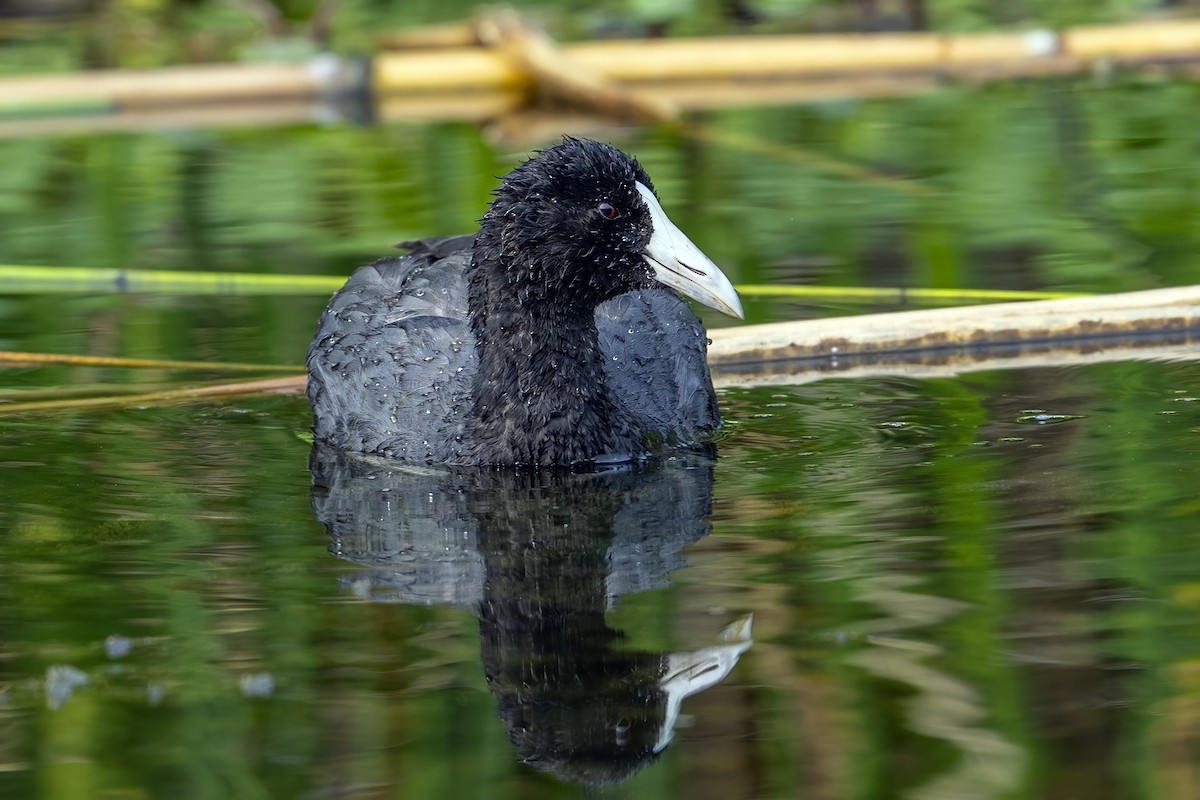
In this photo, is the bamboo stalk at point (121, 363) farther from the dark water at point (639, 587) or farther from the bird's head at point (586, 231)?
the bird's head at point (586, 231)

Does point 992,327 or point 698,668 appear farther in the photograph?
point 992,327

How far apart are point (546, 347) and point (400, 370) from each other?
41cm

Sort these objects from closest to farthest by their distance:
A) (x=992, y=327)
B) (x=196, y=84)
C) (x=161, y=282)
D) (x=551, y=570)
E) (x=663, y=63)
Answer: (x=551, y=570) → (x=992, y=327) → (x=161, y=282) → (x=196, y=84) → (x=663, y=63)

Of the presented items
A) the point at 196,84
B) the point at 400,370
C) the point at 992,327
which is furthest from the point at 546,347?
the point at 196,84

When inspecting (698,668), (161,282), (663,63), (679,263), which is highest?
(663,63)

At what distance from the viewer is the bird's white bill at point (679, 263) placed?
436cm

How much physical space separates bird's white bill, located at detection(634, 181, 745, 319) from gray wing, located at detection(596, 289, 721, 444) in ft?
0.97

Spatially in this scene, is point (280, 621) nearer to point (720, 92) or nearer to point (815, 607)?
point (815, 607)

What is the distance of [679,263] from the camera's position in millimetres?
4410

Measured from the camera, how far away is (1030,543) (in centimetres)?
355

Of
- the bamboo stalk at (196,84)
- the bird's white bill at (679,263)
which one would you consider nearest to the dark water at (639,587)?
the bird's white bill at (679,263)

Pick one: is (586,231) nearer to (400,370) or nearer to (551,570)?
(400,370)

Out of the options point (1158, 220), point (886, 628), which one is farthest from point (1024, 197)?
point (886, 628)

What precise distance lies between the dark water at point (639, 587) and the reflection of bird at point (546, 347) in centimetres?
12
